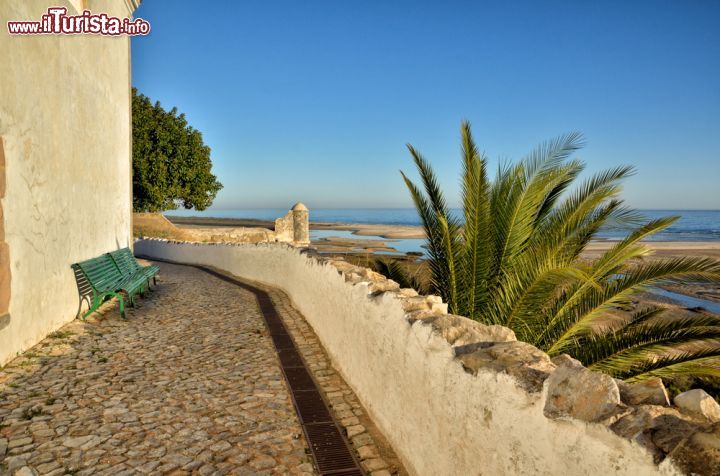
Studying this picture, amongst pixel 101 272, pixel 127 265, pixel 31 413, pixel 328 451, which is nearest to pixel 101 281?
pixel 101 272

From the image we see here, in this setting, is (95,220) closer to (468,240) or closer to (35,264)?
(35,264)

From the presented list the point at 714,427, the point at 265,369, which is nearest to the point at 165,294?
the point at 265,369

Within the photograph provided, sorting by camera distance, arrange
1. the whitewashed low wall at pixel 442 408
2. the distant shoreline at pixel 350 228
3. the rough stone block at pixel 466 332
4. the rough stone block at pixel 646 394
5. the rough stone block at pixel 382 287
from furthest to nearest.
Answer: the distant shoreline at pixel 350 228 → the rough stone block at pixel 382 287 → the rough stone block at pixel 466 332 → the rough stone block at pixel 646 394 → the whitewashed low wall at pixel 442 408

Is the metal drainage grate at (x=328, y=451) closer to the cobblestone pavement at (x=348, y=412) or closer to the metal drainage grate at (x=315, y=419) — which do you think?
the metal drainage grate at (x=315, y=419)

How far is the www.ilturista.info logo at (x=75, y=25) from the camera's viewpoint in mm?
5117

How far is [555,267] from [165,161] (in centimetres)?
2721

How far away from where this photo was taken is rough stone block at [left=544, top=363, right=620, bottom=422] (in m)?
1.57

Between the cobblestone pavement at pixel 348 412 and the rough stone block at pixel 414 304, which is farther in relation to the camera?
the rough stone block at pixel 414 304

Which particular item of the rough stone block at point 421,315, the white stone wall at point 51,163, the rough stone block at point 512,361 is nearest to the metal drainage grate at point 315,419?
the rough stone block at point 421,315

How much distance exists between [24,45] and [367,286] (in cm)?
472

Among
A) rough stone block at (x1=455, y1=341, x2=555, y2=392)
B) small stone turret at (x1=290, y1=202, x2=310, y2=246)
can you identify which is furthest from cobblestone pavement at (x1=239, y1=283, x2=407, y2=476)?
small stone turret at (x1=290, y1=202, x2=310, y2=246)

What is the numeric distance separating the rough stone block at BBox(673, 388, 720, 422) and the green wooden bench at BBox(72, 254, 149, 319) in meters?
7.08

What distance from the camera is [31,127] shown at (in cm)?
526

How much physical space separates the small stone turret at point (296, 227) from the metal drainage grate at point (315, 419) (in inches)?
760
